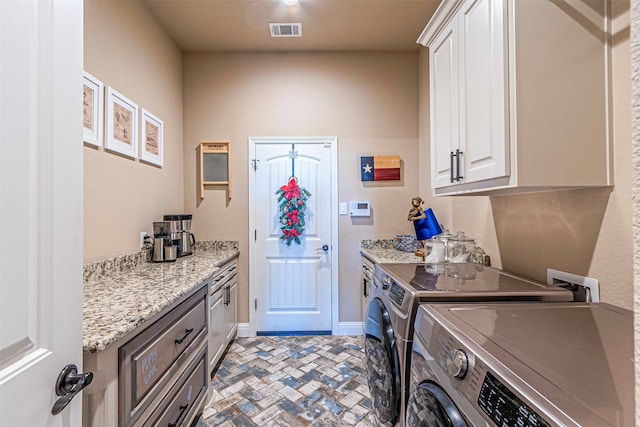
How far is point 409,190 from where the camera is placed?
2.98m

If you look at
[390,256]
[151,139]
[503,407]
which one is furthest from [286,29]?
[503,407]

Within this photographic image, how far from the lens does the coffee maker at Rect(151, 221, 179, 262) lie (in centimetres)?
216

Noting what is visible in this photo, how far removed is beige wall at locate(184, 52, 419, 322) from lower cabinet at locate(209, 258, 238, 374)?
7.6 inches

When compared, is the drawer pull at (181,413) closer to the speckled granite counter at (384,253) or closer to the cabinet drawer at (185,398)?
the cabinet drawer at (185,398)

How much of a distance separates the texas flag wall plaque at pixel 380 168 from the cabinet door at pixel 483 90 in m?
1.52

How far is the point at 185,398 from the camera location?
4.83 ft

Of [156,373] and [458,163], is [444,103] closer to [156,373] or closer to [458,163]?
[458,163]

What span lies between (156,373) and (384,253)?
1.92 meters

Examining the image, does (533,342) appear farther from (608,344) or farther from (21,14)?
(21,14)

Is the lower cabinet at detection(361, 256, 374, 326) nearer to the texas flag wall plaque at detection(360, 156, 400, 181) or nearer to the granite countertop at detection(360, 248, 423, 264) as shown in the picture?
the granite countertop at detection(360, 248, 423, 264)

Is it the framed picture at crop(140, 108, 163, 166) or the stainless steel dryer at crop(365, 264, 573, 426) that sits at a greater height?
the framed picture at crop(140, 108, 163, 166)

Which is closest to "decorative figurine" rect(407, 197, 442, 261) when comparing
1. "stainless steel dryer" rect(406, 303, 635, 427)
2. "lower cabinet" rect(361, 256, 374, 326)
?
"lower cabinet" rect(361, 256, 374, 326)

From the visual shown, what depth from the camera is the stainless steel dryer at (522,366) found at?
0.50 meters

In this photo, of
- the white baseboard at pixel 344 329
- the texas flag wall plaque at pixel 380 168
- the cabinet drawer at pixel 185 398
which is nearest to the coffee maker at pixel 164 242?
the cabinet drawer at pixel 185 398
